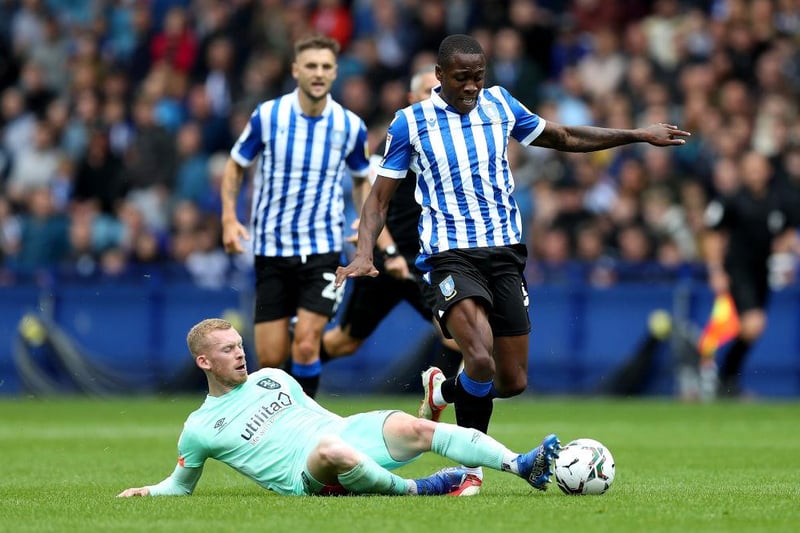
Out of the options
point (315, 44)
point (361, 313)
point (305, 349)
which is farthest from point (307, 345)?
point (315, 44)

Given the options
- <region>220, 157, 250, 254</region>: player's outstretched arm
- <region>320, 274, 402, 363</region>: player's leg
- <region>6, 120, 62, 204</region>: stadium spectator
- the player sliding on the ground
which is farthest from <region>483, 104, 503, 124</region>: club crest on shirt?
<region>6, 120, 62, 204</region>: stadium spectator

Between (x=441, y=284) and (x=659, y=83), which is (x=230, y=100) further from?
(x=441, y=284)

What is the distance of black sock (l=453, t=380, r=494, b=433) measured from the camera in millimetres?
8062

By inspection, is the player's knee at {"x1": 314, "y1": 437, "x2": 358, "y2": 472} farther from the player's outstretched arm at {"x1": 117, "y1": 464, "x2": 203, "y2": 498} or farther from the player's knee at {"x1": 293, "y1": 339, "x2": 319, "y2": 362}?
the player's knee at {"x1": 293, "y1": 339, "x2": 319, "y2": 362}

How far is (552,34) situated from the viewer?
19.8 metres

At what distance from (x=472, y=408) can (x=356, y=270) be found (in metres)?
1.09

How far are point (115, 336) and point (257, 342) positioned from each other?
805cm

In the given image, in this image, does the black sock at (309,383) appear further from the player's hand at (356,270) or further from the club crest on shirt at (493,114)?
the club crest on shirt at (493,114)

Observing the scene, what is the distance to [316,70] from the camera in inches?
410

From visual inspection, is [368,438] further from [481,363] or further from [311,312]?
[311,312]

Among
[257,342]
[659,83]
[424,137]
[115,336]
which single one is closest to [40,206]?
[115,336]

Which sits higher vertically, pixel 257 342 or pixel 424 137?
pixel 424 137

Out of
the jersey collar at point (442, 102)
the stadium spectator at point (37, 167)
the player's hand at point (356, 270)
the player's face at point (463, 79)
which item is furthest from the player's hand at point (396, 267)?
the stadium spectator at point (37, 167)

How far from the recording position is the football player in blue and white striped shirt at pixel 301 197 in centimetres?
1048
